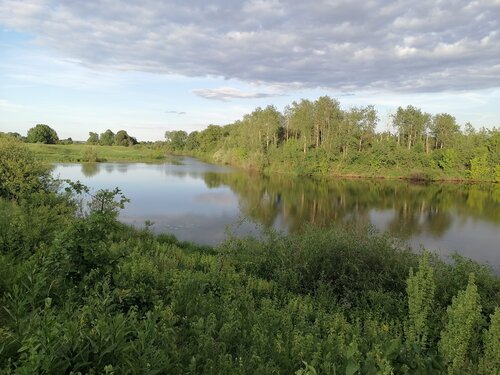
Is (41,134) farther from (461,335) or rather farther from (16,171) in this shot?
(461,335)

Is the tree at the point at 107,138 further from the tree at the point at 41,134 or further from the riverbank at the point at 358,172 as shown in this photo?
the riverbank at the point at 358,172

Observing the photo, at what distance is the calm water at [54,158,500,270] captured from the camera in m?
19.8

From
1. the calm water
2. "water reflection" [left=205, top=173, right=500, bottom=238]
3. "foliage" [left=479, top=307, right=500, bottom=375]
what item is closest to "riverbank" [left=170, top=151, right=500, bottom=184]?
"water reflection" [left=205, top=173, right=500, bottom=238]

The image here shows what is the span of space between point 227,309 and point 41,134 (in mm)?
115962

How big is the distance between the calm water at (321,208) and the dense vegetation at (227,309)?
141 inches

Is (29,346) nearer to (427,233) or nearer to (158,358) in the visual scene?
(158,358)

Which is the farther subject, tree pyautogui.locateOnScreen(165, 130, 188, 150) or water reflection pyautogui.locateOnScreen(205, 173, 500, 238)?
tree pyautogui.locateOnScreen(165, 130, 188, 150)

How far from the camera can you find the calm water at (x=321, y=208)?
1983 cm

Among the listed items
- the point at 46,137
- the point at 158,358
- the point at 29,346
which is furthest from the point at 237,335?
the point at 46,137

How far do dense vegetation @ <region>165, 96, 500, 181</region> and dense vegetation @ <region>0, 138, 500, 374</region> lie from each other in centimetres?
4837

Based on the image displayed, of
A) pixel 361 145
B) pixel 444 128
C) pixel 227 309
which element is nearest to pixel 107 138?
pixel 361 145

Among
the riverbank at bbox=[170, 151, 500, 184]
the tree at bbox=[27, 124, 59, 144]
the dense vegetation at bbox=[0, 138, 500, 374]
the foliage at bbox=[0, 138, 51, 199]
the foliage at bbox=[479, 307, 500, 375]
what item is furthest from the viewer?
the tree at bbox=[27, 124, 59, 144]

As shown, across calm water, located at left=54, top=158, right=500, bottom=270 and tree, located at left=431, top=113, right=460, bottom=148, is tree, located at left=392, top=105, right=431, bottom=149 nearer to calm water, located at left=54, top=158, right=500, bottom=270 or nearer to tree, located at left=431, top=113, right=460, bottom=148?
tree, located at left=431, top=113, right=460, bottom=148

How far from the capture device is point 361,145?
199 feet
